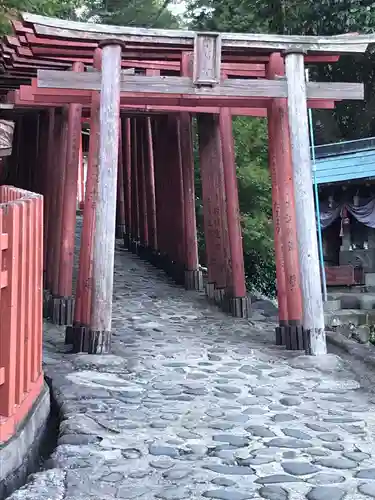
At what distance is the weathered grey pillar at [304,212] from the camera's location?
7.03 meters

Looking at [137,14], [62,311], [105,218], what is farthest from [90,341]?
[137,14]

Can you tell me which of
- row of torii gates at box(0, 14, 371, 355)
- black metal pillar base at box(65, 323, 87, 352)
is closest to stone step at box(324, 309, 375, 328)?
row of torii gates at box(0, 14, 371, 355)

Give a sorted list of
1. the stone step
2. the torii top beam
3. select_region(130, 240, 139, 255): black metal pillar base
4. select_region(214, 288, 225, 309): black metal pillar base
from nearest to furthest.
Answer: the torii top beam, select_region(214, 288, 225, 309): black metal pillar base, the stone step, select_region(130, 240, 139, 255): black metal pillar base

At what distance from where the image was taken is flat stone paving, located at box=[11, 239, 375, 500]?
3658 mm

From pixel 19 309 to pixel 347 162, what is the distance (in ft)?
43.8

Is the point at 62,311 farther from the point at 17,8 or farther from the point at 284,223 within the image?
the point at 17,8

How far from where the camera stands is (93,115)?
7.66m

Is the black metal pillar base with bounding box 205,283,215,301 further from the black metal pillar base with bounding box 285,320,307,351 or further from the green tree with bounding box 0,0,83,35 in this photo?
the green tree with bounding box 0,0,83,35

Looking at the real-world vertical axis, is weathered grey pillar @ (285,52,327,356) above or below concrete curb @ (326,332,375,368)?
above

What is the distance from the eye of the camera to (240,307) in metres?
9.32

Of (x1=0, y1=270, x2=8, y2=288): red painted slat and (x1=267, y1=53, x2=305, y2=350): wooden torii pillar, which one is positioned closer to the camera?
(x1=0, y1=270, x2=8, y2=288): red painted slat

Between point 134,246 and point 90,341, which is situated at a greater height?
point 134,246

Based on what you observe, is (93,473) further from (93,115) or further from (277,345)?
(93,115)

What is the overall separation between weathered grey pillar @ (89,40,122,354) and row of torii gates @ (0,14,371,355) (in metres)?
0.01
